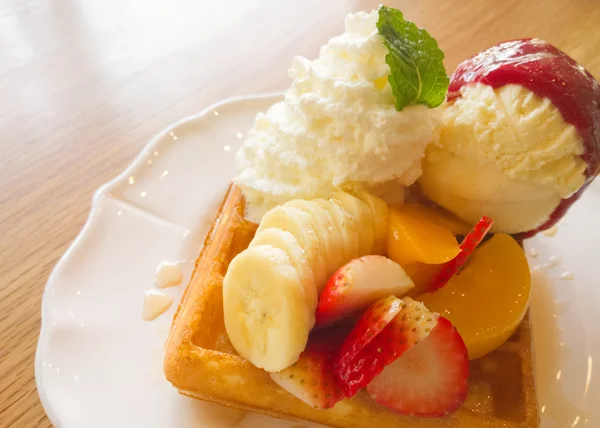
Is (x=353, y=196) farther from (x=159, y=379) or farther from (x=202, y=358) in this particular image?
(x=159, y=379)

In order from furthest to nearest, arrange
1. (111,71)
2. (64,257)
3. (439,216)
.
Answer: (111,71) < (64,257) < (439,216)

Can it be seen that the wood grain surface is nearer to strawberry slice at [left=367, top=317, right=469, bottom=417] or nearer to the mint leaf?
strawberry slice at [left=367, top=317, right=469, bottom=417]

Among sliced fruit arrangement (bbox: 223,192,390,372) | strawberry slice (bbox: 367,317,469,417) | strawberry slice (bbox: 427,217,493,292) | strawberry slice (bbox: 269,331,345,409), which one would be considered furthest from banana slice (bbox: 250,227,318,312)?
strawberry slice (bbox: 427,217,493,292)

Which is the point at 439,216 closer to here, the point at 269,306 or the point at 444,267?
the point at 444,267

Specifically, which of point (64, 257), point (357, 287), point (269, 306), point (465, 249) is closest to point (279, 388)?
point (269, 306)

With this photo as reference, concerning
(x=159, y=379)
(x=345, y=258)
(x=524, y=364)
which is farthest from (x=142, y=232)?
(x=524, y=364)
